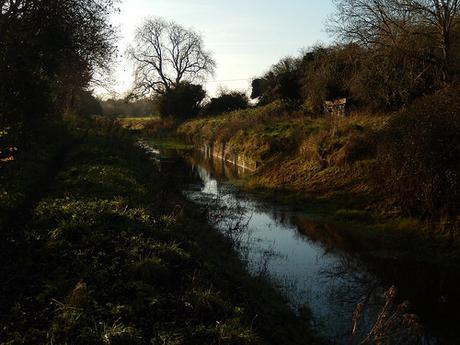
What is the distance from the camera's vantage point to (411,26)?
1980 cm

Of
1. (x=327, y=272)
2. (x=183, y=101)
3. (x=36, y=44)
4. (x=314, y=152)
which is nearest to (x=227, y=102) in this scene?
(x=183, y=101)

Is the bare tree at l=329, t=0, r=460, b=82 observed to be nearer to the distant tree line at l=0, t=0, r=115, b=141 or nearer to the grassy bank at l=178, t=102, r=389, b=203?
the grassy bank at l=178, t=102, r=389, b=203

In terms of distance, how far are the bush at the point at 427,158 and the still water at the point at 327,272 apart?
2.40 m

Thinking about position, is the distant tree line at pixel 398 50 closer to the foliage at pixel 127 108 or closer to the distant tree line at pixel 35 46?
the distant tree line at pixel 35 46

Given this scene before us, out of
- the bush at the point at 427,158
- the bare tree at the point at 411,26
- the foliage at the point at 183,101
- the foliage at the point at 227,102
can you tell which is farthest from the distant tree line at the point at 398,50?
the foliage at the point at 183,101

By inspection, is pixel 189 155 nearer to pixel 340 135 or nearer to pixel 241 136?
pixel 241 136

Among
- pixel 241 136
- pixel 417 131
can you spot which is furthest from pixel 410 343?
pixel 241 136

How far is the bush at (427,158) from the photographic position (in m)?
13.0

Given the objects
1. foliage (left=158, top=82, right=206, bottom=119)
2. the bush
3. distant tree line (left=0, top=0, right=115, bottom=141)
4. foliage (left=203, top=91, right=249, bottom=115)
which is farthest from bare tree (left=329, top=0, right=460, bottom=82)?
foliage (left=158, top=82, right=206, bottom=119)

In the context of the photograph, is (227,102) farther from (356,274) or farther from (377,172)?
Answer: (356,274)

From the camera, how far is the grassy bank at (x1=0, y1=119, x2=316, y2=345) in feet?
19.6

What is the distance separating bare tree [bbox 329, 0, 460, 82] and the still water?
28.5ft

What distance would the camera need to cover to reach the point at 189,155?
4053 centimetres

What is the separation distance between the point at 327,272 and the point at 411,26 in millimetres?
13369
